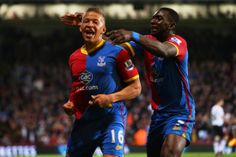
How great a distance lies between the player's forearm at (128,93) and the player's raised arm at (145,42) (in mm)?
405

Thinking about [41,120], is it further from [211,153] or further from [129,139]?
[211,153]

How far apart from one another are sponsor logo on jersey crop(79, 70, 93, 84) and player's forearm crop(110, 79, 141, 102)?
0.37 m

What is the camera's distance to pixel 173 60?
317 inches

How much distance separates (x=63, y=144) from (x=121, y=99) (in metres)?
15.8

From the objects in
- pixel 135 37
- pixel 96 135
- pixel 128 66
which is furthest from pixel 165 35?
pixel 96 135

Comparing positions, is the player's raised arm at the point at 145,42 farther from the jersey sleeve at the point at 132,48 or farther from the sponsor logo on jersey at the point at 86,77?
the sponsor logo on jersey at the point at 86,77

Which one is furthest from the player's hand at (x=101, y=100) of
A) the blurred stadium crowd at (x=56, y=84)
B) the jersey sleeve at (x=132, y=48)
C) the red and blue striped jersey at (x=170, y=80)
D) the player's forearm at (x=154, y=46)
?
the blurred stadium crowd at (x=56, y=84)

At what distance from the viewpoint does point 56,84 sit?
28562 mm

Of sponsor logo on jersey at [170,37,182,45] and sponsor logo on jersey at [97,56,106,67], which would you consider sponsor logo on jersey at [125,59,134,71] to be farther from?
sponsor logo on jersey at [170,37,182,45]

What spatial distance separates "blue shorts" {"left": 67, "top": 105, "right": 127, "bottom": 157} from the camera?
7.36 m

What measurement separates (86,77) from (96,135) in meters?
0.64

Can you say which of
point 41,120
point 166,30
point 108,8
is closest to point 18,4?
point 108,8

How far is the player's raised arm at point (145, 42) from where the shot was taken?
6914 millimetres

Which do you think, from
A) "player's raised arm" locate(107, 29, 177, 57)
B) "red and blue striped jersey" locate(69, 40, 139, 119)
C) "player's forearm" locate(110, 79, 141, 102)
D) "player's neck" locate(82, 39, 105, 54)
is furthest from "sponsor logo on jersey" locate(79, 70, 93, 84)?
"player's raised arm" locate(107, 29, 177, 57)
